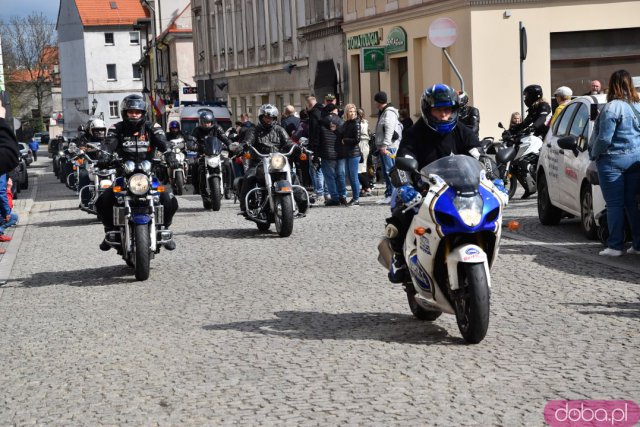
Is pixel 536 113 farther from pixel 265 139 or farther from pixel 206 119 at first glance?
pixel 206 119

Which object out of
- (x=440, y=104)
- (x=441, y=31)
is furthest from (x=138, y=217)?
(x=441, y=31)

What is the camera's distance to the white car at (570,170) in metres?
12.8

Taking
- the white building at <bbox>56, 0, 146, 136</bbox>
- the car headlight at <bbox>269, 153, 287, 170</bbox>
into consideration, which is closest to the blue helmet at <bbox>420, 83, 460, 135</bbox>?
the car headlight at <bbox>269, 153, 287, 170</bbox>

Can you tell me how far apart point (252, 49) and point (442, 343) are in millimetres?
43722

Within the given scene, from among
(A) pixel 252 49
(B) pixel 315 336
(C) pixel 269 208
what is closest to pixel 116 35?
(A) pixel 252 49

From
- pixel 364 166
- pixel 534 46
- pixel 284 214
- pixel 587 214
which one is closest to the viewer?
pixel 587 214

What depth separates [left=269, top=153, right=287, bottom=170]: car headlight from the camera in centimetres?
1530

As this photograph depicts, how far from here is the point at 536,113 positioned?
18.0 m

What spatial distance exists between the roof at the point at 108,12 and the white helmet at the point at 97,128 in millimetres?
92074

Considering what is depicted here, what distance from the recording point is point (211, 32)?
199ft

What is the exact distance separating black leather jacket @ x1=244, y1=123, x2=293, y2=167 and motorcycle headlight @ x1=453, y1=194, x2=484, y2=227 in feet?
28.1

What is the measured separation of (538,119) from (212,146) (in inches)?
231

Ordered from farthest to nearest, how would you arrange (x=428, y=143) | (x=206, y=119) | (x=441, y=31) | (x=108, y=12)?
(x=108, y=12) < (x=441, y=31) < (x=206, y=119) < (x=428, y=143)

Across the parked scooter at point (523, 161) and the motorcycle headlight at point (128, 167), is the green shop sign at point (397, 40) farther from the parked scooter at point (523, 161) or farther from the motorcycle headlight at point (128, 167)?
the motorcycle headlight at point (128, 167)
